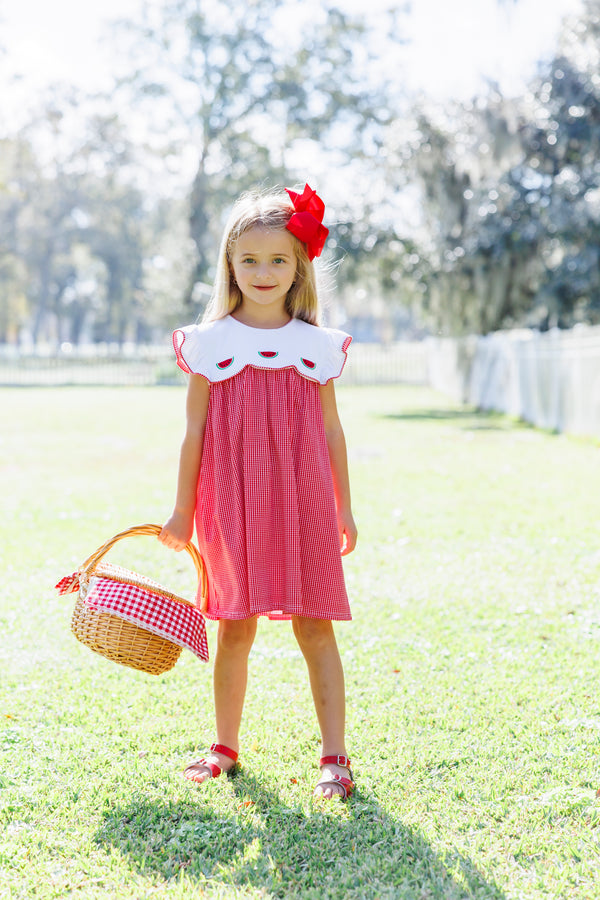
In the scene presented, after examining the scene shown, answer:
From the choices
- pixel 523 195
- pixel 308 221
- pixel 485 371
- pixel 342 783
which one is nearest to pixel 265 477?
pixel 308 221

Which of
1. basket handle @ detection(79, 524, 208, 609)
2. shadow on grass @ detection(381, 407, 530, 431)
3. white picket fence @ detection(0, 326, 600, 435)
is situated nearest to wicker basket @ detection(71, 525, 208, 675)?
basket handle @ detection(79, 524, 208, 609)

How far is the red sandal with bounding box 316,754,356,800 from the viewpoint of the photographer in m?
2.35

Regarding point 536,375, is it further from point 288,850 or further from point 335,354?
point 288,850

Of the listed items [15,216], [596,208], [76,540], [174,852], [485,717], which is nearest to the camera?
[174,852]

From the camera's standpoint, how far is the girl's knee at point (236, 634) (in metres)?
2.50

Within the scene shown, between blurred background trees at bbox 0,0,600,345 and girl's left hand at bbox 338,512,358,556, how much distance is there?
1.05m

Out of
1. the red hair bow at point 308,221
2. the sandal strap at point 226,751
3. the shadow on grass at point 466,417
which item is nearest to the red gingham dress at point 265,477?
the red hair bow at point 308,221

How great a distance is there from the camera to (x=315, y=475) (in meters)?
2.44

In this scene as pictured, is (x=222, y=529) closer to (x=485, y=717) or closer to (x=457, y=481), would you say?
(x=485, y=717)

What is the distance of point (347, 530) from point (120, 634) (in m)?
0.68

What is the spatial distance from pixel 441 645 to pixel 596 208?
1183 cm

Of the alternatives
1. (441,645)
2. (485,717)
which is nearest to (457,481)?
(441,645)

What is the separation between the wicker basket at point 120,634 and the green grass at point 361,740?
33 centimetres

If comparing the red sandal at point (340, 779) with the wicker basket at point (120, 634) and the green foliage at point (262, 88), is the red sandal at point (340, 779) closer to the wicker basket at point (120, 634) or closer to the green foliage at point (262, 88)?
the wicker basket at point (120, 634)
